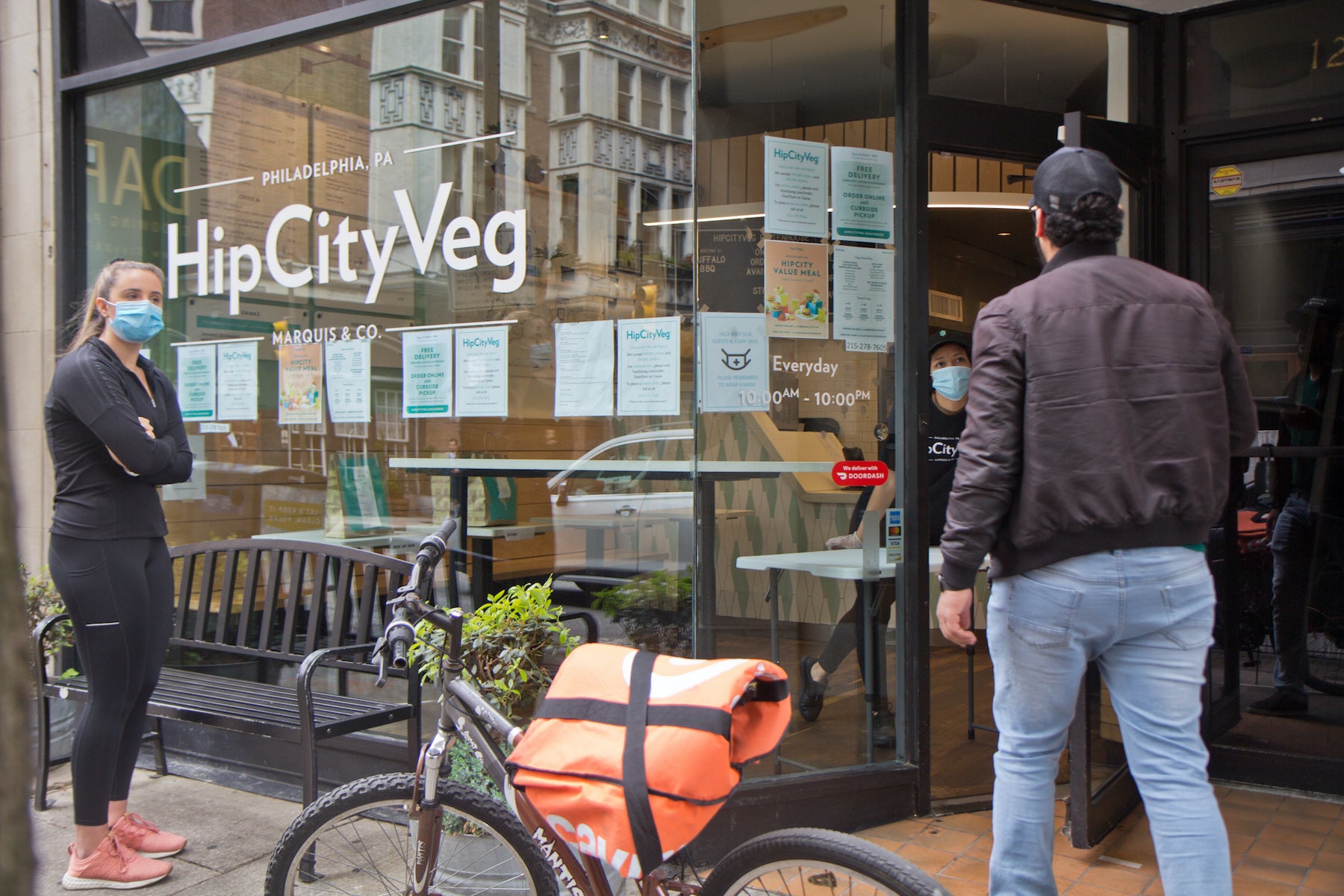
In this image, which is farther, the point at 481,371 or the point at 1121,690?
the point at 481,371

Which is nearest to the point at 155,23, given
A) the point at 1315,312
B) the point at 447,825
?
the point at 447,825

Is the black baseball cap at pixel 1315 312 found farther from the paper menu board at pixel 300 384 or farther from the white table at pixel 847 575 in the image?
the paper menu board at pixel 300 384

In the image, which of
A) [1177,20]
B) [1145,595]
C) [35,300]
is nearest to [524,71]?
[1177,20]

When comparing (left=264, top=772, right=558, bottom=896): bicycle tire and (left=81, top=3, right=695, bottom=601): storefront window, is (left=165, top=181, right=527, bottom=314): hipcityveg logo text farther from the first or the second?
(left=264, top=772, right=558, bottom=896): bicycle tire

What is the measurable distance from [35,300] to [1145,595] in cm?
541

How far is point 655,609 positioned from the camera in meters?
3.86

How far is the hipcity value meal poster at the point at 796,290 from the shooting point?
3748 millimetres

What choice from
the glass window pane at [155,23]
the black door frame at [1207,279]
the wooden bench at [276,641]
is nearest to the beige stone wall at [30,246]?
the glass window pane at [155,23]

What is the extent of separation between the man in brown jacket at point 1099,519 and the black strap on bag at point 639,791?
0.76m

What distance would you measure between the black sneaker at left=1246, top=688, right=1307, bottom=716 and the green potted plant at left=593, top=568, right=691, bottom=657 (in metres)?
2.31

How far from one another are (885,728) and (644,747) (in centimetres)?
213

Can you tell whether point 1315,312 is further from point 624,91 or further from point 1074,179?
point 624,91

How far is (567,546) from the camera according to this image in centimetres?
412

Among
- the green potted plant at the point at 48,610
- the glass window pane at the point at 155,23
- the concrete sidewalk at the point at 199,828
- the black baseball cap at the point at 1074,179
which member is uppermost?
the glass window pane at the point at 155,23
